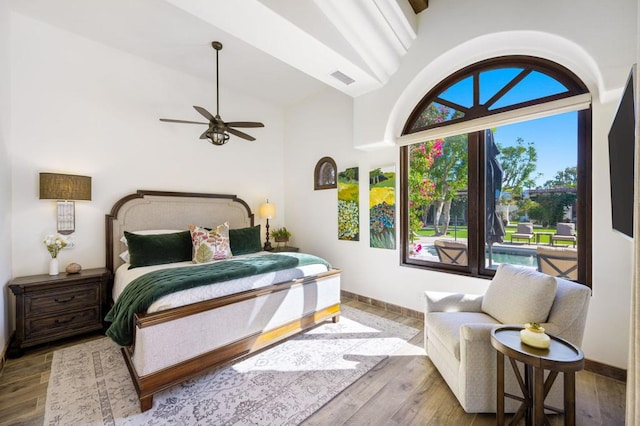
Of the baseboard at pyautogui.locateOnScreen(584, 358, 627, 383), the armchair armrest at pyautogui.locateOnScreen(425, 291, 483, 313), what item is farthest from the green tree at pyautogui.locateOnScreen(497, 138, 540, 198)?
the baseboard at pyautogui.locateOnScreen(584, 358, 627, 383)

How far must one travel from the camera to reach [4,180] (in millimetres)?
2539

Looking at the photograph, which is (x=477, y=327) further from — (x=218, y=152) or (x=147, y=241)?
(x=218, y=152)

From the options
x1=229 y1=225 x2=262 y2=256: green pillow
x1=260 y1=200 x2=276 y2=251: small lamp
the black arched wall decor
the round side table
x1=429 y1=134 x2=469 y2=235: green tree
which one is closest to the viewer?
the round side table

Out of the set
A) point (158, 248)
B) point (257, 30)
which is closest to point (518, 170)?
point (257, 30)

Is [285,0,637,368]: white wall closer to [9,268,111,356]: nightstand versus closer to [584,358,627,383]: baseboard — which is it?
[584,358,627,383]: baseboard

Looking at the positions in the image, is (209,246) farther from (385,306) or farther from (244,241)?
(385,306)

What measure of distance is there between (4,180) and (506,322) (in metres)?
4.57

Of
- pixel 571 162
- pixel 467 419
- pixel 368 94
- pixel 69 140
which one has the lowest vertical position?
pixel 467 419

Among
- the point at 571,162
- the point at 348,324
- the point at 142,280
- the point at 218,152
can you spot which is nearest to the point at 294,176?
the point at 218,152

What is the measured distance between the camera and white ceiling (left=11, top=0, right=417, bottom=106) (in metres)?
2.24

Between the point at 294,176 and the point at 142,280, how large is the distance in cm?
325

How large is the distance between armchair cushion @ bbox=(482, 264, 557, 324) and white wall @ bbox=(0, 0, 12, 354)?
13.9ft

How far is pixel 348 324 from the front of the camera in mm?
3201

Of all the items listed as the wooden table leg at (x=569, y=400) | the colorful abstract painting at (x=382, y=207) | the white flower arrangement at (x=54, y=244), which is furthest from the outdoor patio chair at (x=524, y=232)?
the white flower arrangement at (x=54, y=244)
